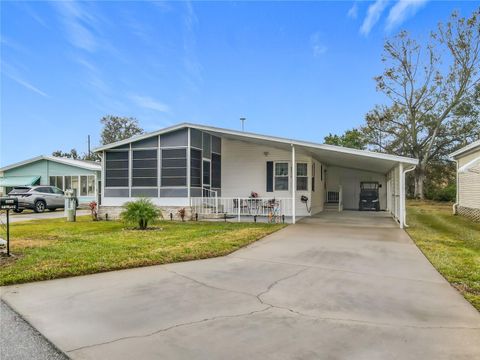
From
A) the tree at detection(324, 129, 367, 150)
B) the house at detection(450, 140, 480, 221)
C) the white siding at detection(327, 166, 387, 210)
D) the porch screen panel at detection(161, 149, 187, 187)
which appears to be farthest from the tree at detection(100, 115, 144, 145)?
the house at detection(450, 140, 480, 221)

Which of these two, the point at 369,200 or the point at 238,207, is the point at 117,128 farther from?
the point at 238,207

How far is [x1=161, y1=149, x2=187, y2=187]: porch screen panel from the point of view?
13964mm

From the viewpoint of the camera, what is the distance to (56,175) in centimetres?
2523

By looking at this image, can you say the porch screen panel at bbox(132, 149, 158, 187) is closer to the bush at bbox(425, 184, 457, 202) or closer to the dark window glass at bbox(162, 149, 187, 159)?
the dark window glass at bbox(162, 149, 187, 159)

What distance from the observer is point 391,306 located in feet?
13.6

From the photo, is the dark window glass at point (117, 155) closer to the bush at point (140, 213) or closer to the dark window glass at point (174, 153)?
the dark window glass at point (174, 153)

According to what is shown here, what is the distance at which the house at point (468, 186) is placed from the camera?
14.7 m

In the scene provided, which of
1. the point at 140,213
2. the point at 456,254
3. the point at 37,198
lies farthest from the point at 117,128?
the point at 456,254

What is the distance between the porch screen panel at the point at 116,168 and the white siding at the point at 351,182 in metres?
12.2

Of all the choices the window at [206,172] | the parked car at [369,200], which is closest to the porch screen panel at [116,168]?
the window at [206,172]

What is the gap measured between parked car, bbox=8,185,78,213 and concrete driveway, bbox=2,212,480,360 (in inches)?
686

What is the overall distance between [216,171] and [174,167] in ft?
8.10

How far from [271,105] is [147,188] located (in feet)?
44.3

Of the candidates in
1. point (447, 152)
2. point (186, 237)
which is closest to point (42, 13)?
point (186, 237)
